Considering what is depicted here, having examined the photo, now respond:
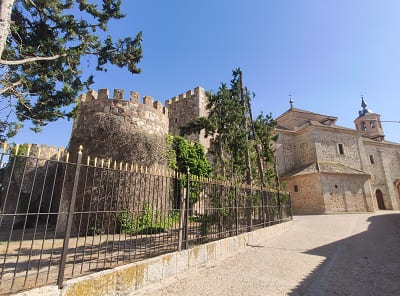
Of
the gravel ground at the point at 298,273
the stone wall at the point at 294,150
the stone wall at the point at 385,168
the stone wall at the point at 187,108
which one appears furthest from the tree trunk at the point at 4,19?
the stone wall at the point at 385,168

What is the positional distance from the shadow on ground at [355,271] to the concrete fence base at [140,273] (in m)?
2.21

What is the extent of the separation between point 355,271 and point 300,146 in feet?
81.4

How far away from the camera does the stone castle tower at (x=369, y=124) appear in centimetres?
3544

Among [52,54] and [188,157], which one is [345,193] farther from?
[52,54]

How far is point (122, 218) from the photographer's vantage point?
7699 mm

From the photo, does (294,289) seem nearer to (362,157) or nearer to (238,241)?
(238,241)

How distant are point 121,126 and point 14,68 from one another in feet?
13.4

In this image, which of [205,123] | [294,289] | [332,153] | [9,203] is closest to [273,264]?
[294,289]

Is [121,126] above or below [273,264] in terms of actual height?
above

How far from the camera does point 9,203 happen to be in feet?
50.3

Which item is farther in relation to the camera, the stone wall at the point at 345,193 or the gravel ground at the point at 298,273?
the stone wall at the point at 345,193

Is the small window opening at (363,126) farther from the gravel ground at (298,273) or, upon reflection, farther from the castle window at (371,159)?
the gravel ground at (298,273)

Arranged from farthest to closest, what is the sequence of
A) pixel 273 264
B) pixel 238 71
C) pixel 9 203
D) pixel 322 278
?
1. pixel 9 203
2. pixel 238 71
3. pixel 273 264
4. pixel 322 278

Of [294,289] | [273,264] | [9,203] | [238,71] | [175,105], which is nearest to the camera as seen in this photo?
[294,289]
